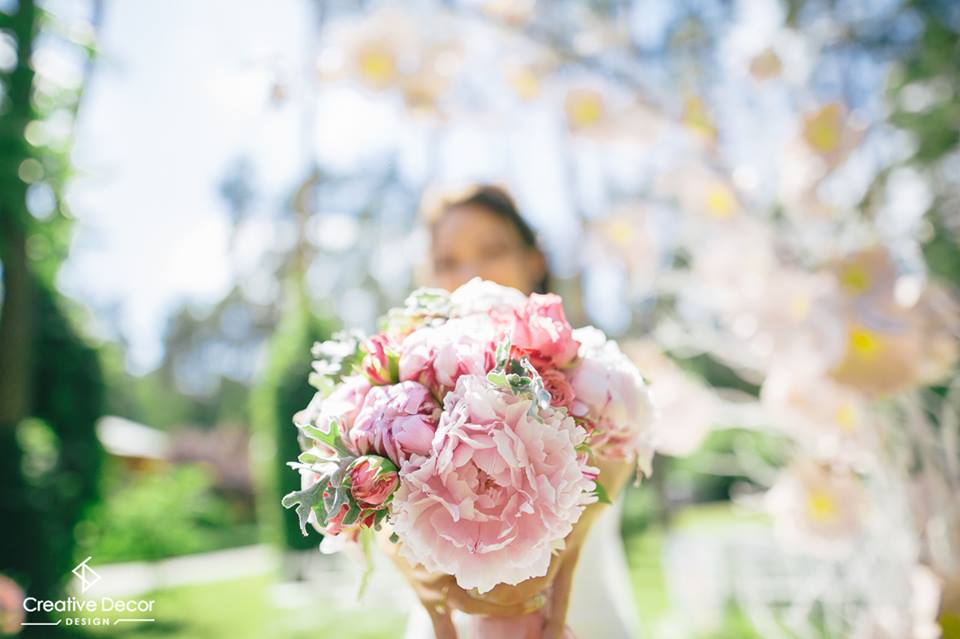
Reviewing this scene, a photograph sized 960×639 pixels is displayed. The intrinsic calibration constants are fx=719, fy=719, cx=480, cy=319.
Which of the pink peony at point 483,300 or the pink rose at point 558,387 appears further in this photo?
the pink peony at point 483,300

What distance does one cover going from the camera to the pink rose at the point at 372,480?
2.37ft

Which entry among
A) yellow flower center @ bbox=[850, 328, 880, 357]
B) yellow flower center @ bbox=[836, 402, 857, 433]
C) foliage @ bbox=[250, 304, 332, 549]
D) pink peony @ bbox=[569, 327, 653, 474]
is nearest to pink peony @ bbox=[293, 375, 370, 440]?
pink peony @ bbox=[569, 327, 653, 474]

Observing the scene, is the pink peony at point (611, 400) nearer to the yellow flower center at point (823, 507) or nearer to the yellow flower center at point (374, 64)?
the yellow flower center at point (823, 507)

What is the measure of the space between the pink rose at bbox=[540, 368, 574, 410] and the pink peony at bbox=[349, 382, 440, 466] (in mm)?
129

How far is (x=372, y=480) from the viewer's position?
722 millimetres

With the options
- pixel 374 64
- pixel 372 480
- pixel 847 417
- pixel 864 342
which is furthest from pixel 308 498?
pixel 374 64

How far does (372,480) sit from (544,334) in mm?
254

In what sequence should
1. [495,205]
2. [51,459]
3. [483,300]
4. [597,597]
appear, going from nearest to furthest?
[483,300] < [597,597] < [495,205] < [51,459]

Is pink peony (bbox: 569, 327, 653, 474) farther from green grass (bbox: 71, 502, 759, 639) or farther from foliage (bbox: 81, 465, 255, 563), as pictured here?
foliage (bbox: 81, 465, 255, 563)

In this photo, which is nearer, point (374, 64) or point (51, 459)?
point (374, 64)

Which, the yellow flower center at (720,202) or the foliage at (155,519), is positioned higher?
the yellow flower center at (720,202)

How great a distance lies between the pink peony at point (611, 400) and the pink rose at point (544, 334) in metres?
0.04

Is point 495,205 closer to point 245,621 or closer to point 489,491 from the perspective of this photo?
point 489,491

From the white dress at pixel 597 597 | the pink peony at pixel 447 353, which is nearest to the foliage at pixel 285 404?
the white dress at pixel 597 597
